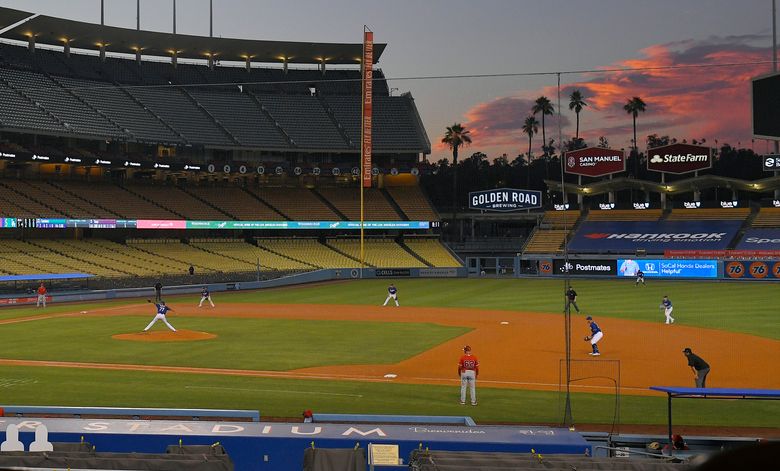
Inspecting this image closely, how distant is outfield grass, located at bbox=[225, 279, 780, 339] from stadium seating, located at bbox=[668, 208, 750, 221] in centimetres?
1720

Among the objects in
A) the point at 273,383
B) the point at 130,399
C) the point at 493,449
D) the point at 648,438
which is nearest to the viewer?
the point at 493,449

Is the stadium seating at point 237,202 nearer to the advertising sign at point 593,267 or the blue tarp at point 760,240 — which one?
the advertising sign at point 593,267

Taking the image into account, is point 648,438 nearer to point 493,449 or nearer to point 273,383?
point 493,449

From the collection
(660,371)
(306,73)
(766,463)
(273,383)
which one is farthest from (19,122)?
(766,463)

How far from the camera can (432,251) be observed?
8412 centimetres

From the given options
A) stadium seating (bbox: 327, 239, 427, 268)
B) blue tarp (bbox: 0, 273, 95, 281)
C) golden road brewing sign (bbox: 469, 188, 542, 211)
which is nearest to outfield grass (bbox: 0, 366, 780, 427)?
blue tarp (bbox: 0, 273, 95, 281)

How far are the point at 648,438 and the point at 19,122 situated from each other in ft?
217

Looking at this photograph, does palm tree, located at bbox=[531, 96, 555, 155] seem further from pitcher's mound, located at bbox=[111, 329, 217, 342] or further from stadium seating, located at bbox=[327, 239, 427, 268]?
pitcher's mound, located at bbox=[111, 329, 217, 342]

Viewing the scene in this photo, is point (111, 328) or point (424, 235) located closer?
point (111, 328)

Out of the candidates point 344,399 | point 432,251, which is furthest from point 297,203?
point 344,399

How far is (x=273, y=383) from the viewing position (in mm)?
22500

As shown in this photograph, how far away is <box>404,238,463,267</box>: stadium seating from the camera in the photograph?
80.5 meters

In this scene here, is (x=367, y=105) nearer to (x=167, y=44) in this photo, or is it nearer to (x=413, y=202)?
(x=413, y=202)

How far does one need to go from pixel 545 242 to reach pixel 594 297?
28.9 meters
